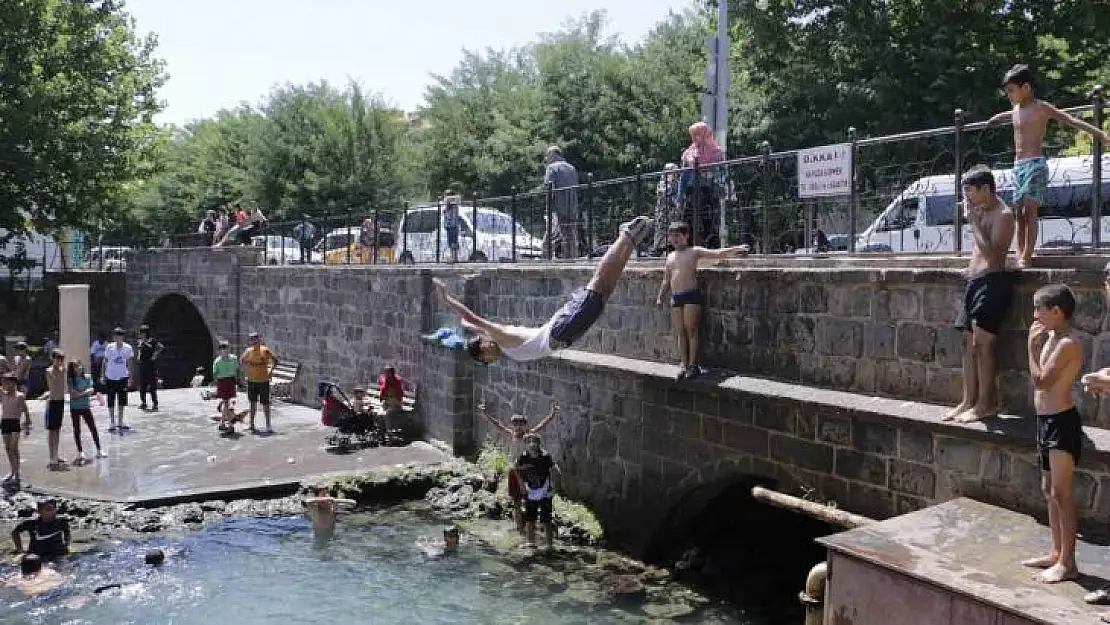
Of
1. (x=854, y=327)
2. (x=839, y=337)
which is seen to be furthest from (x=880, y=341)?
(x=839, y=337)

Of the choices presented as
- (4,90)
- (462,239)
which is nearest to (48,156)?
(4,90)

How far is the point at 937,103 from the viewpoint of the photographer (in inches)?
779

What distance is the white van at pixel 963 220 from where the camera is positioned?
8812 mm

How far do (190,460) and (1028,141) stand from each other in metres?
12.5

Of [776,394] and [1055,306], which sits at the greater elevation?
[1055,306]

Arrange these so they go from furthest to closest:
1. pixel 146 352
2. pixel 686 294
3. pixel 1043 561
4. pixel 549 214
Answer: pixel 146 352, pixel 549 214, pixel 686 294, pixel 1043 561

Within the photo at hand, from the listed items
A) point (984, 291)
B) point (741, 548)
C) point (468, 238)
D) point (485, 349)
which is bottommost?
point (741, 548)

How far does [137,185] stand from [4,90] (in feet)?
18.0

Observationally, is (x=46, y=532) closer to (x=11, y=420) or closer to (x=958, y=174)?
(x=11, y=420)

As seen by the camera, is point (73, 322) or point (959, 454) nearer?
point (959, 454)

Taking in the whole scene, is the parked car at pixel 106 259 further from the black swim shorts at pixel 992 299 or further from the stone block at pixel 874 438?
the black swim shorts at pixel 992 299

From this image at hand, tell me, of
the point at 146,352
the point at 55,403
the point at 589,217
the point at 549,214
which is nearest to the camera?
the point at 589,217

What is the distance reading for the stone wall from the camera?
686 cm

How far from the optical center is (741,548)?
37.4 feet
